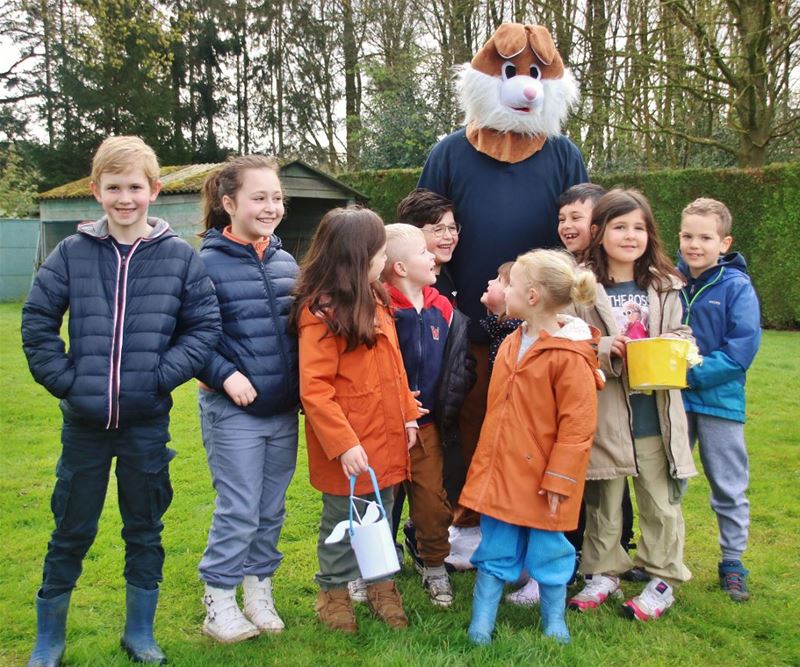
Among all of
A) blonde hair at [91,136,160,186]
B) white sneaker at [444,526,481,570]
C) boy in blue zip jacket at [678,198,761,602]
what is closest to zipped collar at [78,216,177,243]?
blonde hair at [91,136,160,186]

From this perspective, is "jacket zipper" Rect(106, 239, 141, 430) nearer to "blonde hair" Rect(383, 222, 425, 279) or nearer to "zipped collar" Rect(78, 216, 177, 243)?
"zipped collar" Rect(78, 216, 177, 243)

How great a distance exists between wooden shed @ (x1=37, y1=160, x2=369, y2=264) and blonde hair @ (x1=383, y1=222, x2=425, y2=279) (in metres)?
9.28

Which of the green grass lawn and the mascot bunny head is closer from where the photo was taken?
the green grass lawn

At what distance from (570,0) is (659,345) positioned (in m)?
12.7

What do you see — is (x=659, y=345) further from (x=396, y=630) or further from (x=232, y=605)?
(x=232, y=605)

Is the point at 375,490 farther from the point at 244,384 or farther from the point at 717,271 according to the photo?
the point at 717,271

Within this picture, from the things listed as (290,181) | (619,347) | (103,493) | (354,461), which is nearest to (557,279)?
(619,347)

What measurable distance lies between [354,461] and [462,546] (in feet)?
4.00

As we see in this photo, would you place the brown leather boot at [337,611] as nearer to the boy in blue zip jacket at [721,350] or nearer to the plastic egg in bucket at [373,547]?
the plastic egg in bucket at [373,547]

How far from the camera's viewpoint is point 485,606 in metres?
2.84

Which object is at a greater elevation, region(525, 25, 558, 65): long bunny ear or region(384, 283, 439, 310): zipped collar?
region(525, 25, 558, 65): long bunny ear

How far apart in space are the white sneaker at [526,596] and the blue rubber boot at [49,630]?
1712mm

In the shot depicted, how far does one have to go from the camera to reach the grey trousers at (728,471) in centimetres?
328

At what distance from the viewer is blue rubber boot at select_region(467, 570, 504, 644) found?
2824 millimetres
